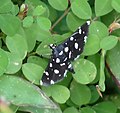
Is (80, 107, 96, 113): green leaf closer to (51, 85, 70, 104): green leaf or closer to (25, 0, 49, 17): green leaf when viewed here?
(51, 85, 70, 104): green leaf

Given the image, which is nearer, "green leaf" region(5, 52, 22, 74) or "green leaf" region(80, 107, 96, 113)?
"green leaf" region(5, 52, 22, 74)

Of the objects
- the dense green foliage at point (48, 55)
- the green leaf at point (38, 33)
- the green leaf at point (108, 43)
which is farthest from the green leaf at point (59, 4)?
the green leaf at point (108, 43)

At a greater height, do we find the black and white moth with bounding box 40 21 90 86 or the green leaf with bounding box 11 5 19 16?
the green leaf with bounding box 11 5 19 16

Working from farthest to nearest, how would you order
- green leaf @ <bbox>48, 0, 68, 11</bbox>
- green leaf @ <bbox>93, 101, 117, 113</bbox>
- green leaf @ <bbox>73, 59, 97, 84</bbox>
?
green leaf @ <bbox>93, 101, 117, 113</bbox> → green leaf @ <bbox>48, 0, 68, 11</bbox> → green leaf @ <bbox>73, 59, 97, 84</bbox>

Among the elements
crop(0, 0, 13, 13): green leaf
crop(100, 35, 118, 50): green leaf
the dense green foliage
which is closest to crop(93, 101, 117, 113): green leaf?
the dense green foliage

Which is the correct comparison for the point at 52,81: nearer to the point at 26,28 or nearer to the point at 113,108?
the point at 26,28

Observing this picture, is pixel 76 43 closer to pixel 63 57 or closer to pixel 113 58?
pixel 63 57

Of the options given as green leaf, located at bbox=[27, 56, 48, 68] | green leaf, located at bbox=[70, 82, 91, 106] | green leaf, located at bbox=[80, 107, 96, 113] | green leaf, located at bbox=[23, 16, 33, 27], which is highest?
green leaf, located at bbox=[23, 16, 33, 27]
